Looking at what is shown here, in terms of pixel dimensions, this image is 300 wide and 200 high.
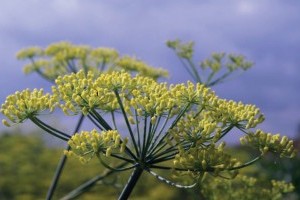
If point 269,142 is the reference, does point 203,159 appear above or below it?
below

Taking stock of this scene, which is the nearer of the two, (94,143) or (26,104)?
(94,143)

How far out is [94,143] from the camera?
13.0 feet

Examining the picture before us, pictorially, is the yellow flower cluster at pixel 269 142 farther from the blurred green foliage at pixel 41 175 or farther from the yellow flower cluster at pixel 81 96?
the blurred green foliage at pixel 41 175

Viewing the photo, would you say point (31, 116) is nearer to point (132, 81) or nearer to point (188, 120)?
point (132, 81)

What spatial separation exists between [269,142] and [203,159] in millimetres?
599

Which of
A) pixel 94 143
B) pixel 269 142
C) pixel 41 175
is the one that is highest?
pixel 41 175

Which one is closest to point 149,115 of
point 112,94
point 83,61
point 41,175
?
point 112,94

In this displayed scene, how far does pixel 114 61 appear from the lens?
308 inches

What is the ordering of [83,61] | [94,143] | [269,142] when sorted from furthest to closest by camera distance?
[83,61] → [269,142] → [94,143]

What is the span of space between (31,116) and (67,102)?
10.3 inches

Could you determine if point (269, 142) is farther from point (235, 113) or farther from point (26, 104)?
point (26, 104)

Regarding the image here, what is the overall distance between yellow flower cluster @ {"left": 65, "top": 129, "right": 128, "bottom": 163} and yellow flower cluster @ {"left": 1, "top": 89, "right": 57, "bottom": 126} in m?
0.34

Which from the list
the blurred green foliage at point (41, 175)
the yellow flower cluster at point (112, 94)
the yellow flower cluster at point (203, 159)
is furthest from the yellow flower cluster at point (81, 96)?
the blurred green foliage at point (41, 175)

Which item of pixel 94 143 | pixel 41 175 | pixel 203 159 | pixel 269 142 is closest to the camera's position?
pixel 94 143
